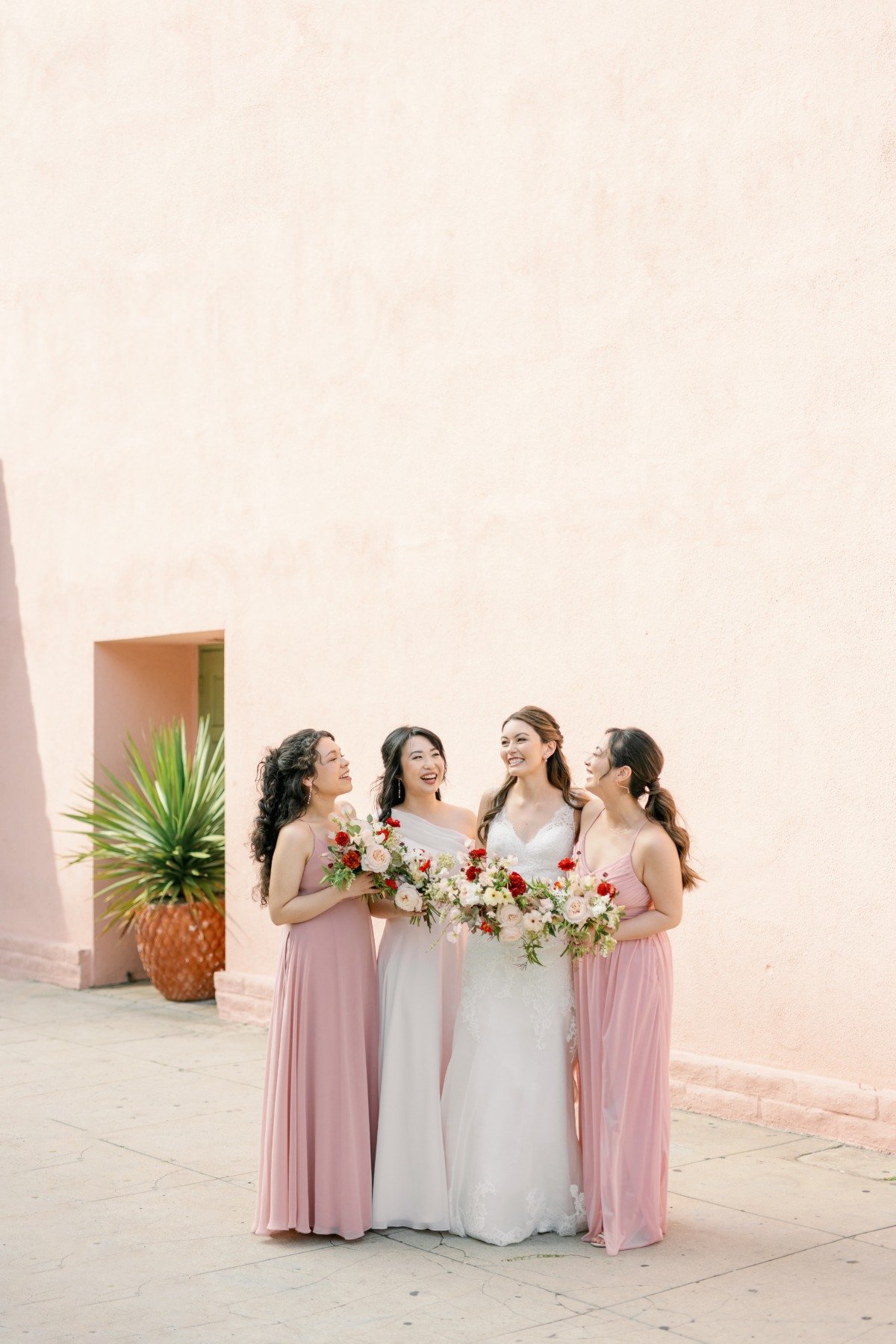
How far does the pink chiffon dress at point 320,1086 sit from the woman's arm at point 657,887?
3.38 ft

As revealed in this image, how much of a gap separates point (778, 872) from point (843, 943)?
47 centimetres

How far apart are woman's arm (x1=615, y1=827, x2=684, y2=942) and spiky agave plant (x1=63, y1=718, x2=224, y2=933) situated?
579cm

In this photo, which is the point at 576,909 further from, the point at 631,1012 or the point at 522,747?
the point at 522,747

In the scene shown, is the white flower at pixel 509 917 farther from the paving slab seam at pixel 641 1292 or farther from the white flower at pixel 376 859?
the paving slab seam at pixel 641 1292

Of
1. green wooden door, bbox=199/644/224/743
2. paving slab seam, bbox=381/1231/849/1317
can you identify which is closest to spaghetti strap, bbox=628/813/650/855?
paving slab seam, bbox=381/1231/849/1317

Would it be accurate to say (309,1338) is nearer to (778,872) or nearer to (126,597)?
(778,872)

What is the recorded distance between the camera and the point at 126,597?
11766 mm

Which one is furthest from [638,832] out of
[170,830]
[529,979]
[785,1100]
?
[170,830]

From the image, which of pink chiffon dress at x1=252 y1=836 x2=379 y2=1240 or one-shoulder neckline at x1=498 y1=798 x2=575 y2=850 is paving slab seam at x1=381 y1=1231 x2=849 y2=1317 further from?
one-shoulder neckline at x1=498 y1=798 x2=575 y2=850

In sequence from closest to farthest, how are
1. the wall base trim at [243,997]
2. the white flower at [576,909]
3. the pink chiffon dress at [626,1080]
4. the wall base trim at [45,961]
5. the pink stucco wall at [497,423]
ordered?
the white flower at [576,909], the pink chiffon dress at [626,1080], the pink stucco wall at [497,423], the wall base trim at [243,997], the wall base trim at [45,961]

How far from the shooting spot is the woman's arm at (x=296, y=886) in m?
5.68

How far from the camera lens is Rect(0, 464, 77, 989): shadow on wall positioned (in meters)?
12.6

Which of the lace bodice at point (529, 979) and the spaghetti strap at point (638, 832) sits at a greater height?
the spaghetti strap at point (638, 832)

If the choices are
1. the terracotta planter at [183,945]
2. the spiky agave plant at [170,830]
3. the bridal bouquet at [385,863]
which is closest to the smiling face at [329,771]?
the bridal bouquet at [385,863]
